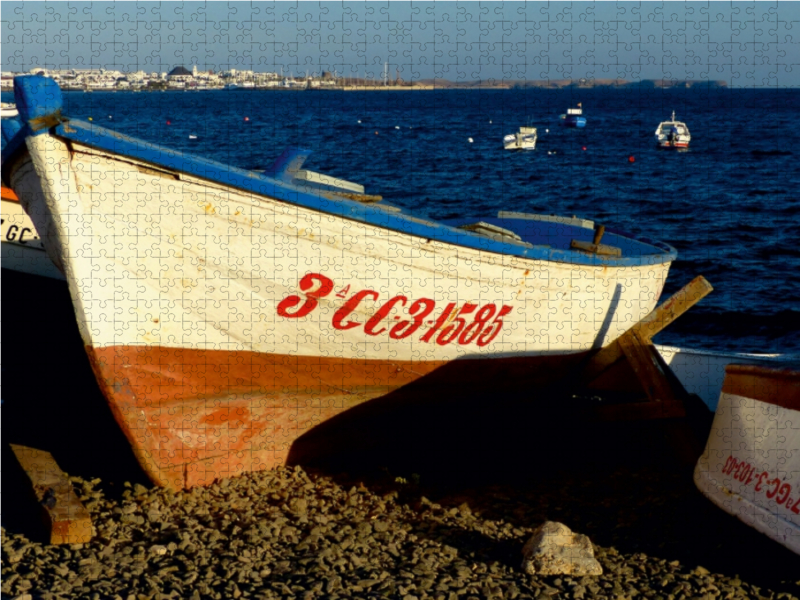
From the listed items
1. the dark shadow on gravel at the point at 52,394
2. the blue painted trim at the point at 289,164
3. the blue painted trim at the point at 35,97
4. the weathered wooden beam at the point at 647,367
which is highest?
the blue painted trim at the point at 35,97

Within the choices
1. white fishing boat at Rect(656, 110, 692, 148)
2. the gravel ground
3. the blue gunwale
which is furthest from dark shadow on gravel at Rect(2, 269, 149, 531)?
white fishing boat at Rect(656, 110, 692, 148)

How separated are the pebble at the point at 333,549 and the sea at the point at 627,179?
284cm

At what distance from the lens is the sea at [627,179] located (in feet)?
48.1

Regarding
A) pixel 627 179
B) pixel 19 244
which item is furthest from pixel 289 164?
pixel 627 179

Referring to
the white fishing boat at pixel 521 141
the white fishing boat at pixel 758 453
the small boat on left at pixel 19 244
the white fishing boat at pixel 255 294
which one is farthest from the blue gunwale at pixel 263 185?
the white fishing boat at pixel 521 141

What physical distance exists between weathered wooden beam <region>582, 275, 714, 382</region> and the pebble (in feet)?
4.38

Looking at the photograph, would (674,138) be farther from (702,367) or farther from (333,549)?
(333,549)

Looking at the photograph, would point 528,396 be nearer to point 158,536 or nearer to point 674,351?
point 674,351

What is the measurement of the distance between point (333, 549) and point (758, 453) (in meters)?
2.68

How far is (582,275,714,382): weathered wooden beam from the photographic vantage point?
7.71 metres

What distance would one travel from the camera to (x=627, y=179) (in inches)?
1219

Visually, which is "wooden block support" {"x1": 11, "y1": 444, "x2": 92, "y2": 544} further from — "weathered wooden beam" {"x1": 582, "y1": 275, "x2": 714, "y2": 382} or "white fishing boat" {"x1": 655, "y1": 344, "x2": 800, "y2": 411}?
"white fishing boat" {"x1": 655, "y1": 344, "x2": 800, "y2": 411}

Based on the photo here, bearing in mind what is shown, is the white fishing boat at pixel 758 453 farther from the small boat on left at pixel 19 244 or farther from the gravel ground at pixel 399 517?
the small boat on left at pixel 19 244

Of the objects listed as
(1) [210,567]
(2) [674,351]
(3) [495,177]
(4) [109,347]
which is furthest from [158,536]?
(3) [495,177]
